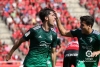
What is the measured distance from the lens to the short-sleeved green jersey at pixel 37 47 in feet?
26.8

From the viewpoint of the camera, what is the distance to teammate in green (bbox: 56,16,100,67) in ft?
28.0

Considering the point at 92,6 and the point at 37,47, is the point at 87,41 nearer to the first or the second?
the point at 37,47

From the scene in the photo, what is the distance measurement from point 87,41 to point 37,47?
1.05 meters

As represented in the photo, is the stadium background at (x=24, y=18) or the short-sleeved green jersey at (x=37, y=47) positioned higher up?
the short-sleeved green jersey at (x=37, y=47)

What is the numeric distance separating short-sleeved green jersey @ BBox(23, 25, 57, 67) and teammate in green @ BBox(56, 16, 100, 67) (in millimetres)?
466

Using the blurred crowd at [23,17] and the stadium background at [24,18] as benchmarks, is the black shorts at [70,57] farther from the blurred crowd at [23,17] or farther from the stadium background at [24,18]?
the blurred crowd at [23,17]

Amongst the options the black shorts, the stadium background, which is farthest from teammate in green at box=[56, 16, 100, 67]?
the stadium background

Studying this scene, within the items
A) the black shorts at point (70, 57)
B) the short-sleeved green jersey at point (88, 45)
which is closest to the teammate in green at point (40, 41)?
the short-sleeved green jersey at point (88, 45)

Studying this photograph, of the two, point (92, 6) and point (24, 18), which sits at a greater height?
point (92, 6)

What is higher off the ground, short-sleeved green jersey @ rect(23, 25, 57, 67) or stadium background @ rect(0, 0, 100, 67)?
short-sleeved green jersey @ rect(23, 25, 57, 67)

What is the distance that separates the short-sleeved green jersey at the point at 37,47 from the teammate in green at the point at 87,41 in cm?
47

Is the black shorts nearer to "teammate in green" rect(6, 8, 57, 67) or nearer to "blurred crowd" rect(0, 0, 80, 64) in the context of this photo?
"teammate in green" rect(6, 8, 57, 67)

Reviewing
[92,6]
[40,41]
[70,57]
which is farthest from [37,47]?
[92,6]

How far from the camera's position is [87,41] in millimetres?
8664
